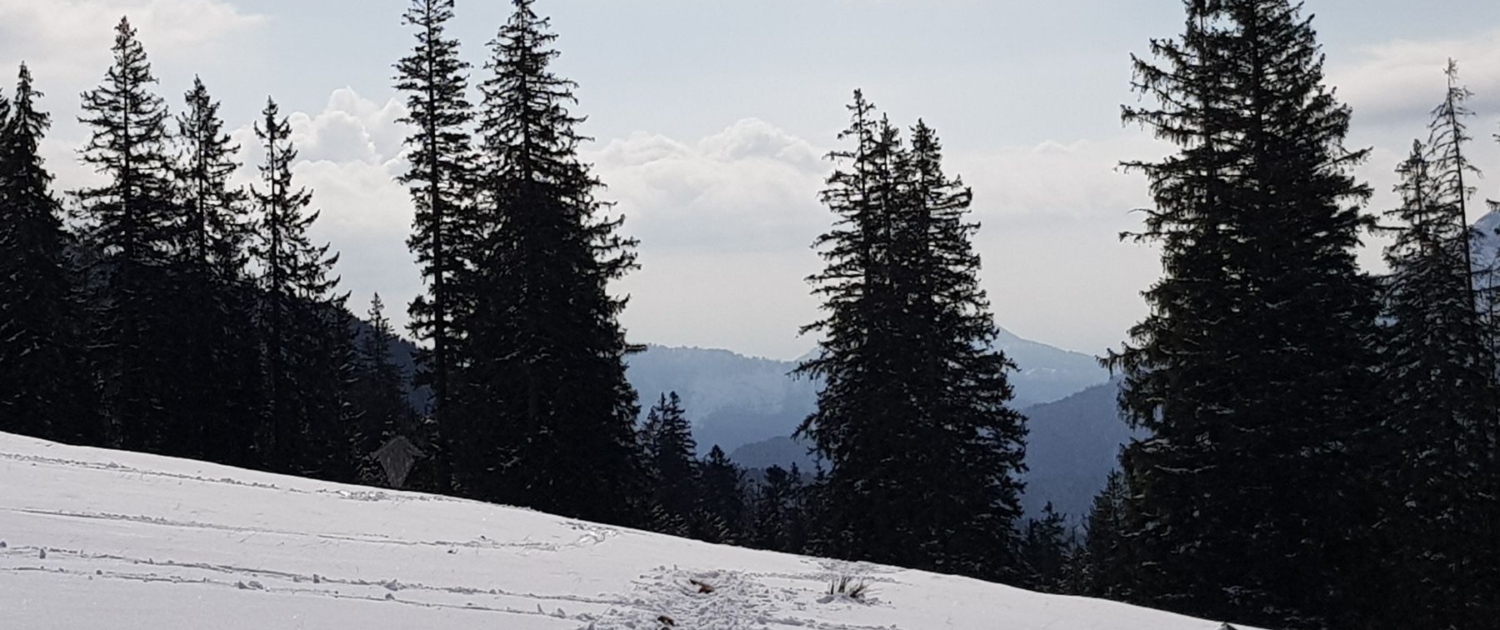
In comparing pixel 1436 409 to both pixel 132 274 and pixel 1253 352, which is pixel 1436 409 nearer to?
pixel 1253 352

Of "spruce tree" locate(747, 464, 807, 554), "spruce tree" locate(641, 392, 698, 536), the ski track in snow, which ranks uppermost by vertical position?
"spruce tree" locate(641, 392, 698, 536)

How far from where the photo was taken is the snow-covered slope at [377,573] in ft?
24.0

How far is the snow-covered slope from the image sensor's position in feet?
24.0

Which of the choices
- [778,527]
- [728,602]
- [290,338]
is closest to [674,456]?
[778,527]

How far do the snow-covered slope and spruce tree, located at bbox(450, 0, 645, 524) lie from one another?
1217 centimetres

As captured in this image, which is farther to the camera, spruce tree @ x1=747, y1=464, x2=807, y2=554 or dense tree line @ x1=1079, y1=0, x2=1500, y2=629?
spruce tree @ x1=747, y1=464, x2=807, y2=554

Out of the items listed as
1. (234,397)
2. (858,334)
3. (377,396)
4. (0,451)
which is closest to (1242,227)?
(858,334)

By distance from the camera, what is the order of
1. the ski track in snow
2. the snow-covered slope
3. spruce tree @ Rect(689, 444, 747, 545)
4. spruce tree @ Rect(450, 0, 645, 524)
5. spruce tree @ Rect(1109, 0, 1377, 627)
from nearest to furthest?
the snow-covered slope < the ski track in snow < spruce tree @ Rect(1109, 0, 1377, 627) < spruce tree @ Rect(450, 0, 645, 524) < spruce tree @ Rect(689, 444, 747, 545)

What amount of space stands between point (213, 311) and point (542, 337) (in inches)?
563

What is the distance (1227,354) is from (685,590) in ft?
44.5

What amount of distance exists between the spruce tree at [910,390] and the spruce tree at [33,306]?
22.2 m

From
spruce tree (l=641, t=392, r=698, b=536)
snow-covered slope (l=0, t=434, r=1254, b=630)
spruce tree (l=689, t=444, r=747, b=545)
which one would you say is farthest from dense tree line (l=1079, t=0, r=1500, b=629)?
spruce tree (l=689, t=444, r=747, b=545)

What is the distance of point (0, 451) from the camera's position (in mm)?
13531

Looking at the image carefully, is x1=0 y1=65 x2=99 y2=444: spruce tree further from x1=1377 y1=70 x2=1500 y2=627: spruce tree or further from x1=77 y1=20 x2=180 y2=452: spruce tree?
x1=1377 y1=70 x2=1500 y2=627: spruce tree
